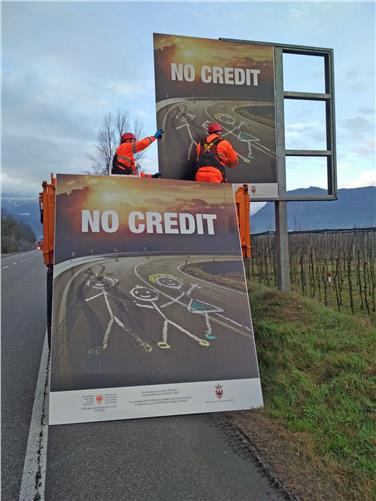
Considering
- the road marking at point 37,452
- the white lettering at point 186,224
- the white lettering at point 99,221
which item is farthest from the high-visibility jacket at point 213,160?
the road marking at point 37,452

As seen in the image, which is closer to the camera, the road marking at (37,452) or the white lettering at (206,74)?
the road marking at (37,452)

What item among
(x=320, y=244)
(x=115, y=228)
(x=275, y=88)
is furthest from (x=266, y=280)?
(x=115, y=228)

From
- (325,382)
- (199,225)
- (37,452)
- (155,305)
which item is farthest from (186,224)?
(37,452)

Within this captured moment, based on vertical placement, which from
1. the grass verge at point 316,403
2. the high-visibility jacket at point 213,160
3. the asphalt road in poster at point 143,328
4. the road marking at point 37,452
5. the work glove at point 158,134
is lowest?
the road marking at point 37,452

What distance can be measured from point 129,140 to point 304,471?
213 inches

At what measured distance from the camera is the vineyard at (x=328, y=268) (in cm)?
827

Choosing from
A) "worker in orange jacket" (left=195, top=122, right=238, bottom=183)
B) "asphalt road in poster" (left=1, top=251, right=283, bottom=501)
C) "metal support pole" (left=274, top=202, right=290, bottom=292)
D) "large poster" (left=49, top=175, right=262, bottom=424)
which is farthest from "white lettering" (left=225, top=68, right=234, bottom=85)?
"asphalt road in poster" (left=1, top=251, right=283, bottom=501)

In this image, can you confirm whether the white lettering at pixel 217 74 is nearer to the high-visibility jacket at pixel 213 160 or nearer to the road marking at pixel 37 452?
the high-visibility jacket at pixel 213 160

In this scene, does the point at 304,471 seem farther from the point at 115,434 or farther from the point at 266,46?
the point at 266,46

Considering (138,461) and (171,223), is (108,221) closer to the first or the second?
(171,223)

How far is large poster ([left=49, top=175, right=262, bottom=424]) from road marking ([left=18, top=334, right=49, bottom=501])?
0.24m

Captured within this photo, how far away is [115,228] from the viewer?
14.2 feet

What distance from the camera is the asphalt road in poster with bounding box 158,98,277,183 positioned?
6570 millimetres

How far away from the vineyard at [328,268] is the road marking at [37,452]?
16.5 ft
